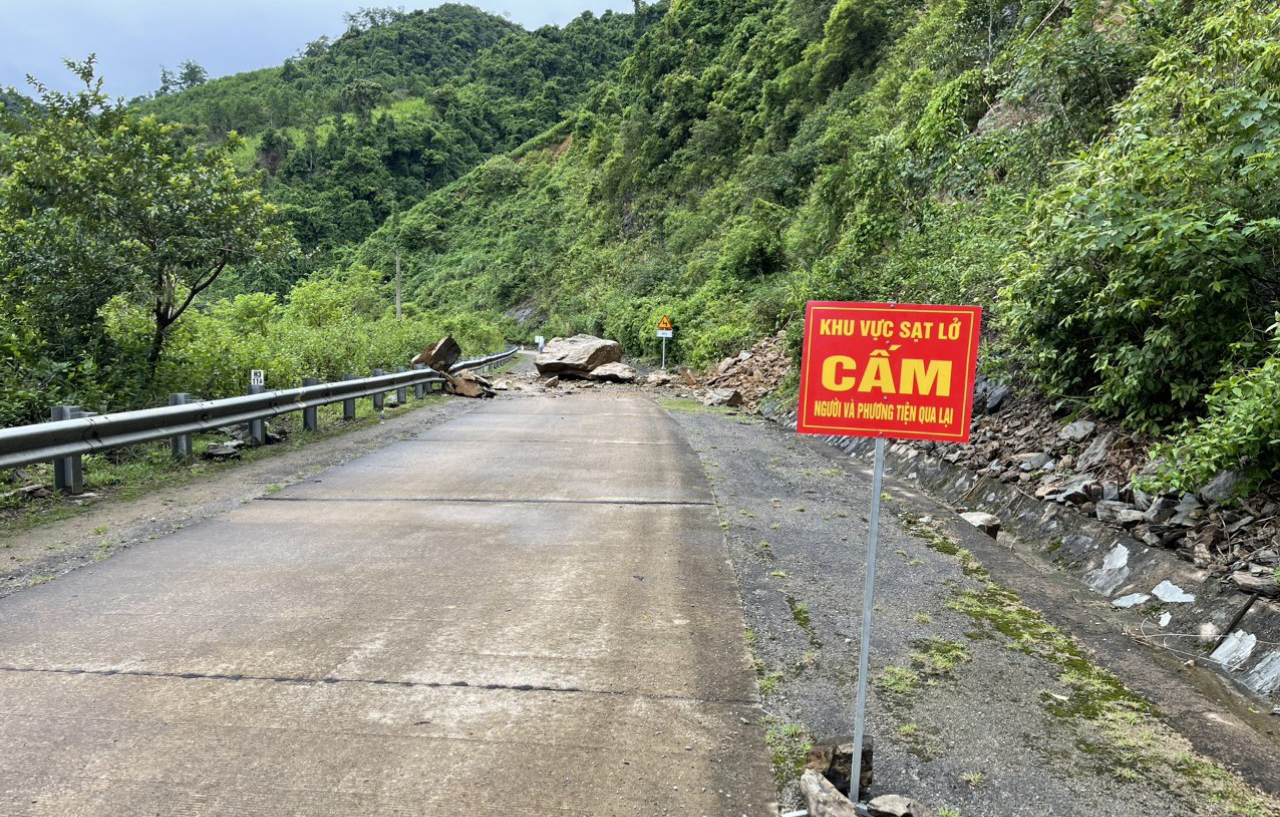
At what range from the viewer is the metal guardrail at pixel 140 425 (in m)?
6.43

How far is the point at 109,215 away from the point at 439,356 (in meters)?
9.75

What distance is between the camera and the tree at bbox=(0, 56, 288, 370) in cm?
1035

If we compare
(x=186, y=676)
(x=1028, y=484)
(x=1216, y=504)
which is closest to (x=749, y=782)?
(x=186, y=676)

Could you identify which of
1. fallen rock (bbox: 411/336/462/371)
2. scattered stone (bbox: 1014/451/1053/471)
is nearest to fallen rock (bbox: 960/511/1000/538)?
scattered stone (bbox: 1014/451/1053/471)

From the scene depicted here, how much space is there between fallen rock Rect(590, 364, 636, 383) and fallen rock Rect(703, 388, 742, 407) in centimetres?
644

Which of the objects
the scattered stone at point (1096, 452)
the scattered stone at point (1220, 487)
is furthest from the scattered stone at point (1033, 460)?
the scattered stone at point (1220, 487)

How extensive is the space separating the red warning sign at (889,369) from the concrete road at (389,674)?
1286 millimetres

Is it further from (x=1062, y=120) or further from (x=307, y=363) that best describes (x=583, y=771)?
(x=307, y=363)

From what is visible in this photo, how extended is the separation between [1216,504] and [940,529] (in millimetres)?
1914

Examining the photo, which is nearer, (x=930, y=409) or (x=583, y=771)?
(x=583, y=771)

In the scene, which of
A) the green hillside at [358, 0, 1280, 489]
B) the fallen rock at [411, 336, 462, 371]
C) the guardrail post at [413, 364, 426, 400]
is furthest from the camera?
the fallen rock at [411, 336, 462, 371]

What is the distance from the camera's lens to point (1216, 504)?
16.7ft

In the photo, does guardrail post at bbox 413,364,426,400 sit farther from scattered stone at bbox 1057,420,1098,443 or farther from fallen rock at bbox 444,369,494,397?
scattered stone at bbox 1057,420,1098,443

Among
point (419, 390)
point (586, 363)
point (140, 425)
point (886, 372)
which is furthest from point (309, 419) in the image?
point (586, 363)
